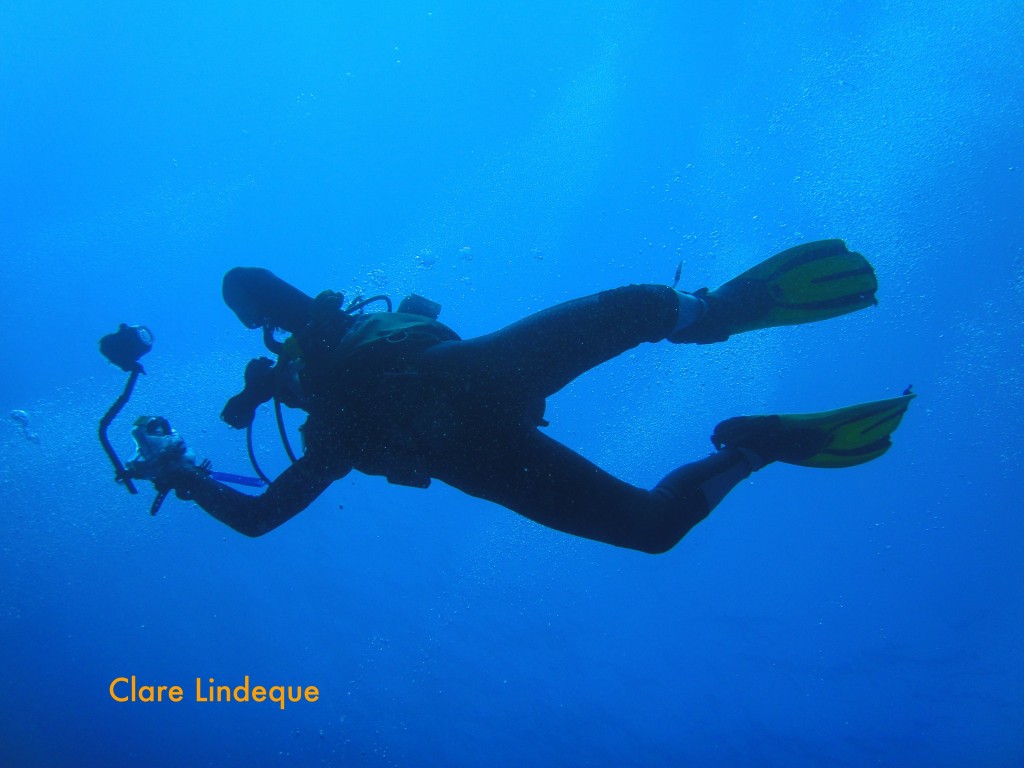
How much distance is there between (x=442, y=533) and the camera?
20.0m

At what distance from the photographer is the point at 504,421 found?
248 cm

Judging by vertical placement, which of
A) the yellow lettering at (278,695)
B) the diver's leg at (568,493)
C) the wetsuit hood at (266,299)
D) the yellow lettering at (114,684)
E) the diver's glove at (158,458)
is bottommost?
the diver's leg at (568,493)

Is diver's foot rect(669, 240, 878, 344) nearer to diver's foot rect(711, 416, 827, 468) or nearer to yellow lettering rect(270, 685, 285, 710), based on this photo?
diver's foot rect(711, 416, 827, 468)

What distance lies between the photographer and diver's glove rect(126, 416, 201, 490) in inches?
115

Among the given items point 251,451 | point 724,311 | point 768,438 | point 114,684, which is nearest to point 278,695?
point 114,684

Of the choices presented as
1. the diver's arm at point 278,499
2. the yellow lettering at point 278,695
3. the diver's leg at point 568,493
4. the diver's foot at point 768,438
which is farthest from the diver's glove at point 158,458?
the yellow lettering at point 278,695

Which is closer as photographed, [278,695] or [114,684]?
[278,695]

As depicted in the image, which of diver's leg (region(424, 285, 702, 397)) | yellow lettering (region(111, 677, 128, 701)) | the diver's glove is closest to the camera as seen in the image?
diver's leg (region(424, 285, 702, 397))

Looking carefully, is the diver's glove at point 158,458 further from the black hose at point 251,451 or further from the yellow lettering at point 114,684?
the yellow lettering at point 114,684

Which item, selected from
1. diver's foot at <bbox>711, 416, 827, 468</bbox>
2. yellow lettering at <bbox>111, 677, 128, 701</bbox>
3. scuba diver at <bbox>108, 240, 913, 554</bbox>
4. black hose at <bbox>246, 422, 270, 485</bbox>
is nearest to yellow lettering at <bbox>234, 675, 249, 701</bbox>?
yellow lettering at <bbox>111, 677, 128, 701</bbox>

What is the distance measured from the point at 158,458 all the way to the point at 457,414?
1.66 metres

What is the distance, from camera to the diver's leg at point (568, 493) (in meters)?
2.50

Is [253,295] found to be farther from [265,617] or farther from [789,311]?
[265,617]

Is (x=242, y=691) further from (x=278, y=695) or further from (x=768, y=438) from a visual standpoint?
(x=768, y=438)
